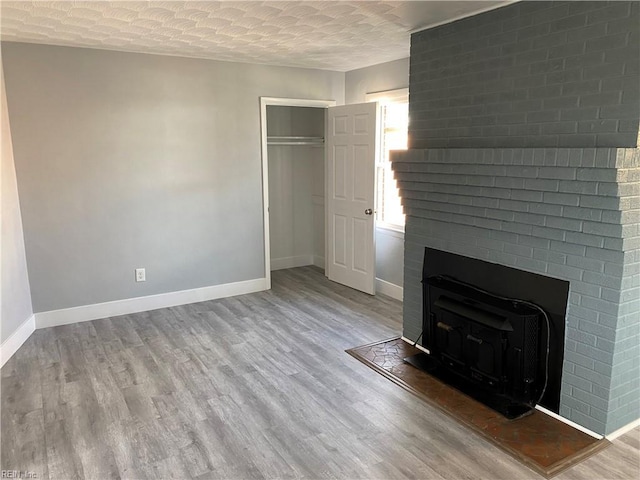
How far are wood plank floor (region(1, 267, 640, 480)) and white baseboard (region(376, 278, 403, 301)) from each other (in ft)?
→ 1.83

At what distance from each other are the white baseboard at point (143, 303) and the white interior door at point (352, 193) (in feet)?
3.14

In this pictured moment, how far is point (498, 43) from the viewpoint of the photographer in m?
2.81

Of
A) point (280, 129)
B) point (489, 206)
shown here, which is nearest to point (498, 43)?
point (489, 206)

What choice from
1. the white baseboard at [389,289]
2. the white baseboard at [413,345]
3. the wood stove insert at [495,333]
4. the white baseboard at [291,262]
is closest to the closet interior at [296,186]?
the white baseboard at [291,262]

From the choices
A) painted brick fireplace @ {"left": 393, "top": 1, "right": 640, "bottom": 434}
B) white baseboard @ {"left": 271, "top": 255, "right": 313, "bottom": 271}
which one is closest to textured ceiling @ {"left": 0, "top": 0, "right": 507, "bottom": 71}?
painted brick fireplace @ {"left": 393, "top": 1, "right": 640, "bottom": 434}

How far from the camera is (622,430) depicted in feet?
8.29

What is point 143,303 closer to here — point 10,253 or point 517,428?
point 10,253

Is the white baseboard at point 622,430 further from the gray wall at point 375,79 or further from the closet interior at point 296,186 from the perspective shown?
the closet interior at point 296,186

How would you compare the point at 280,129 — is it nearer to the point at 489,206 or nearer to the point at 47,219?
the point at 47,219

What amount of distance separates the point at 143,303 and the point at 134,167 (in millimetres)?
1325

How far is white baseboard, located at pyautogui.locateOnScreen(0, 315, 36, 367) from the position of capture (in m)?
3.45

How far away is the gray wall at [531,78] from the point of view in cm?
224

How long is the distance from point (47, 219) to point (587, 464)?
4.29m

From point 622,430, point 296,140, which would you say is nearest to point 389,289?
point 296,140
